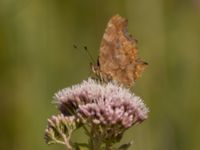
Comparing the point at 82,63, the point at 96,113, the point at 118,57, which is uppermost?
the point at 82,63

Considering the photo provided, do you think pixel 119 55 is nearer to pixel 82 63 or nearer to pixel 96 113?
pixel 96 113

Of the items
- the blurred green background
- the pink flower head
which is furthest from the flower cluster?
the blurred green background

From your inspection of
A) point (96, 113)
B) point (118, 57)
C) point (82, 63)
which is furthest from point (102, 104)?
point (82, 63)

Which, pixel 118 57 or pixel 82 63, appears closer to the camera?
pixel 118 57

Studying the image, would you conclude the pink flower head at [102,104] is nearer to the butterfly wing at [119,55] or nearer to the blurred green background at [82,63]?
the butterfly wing at [119,55]

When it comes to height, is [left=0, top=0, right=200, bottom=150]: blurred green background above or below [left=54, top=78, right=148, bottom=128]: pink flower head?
above

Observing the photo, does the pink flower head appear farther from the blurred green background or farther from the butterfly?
the blurred green background
